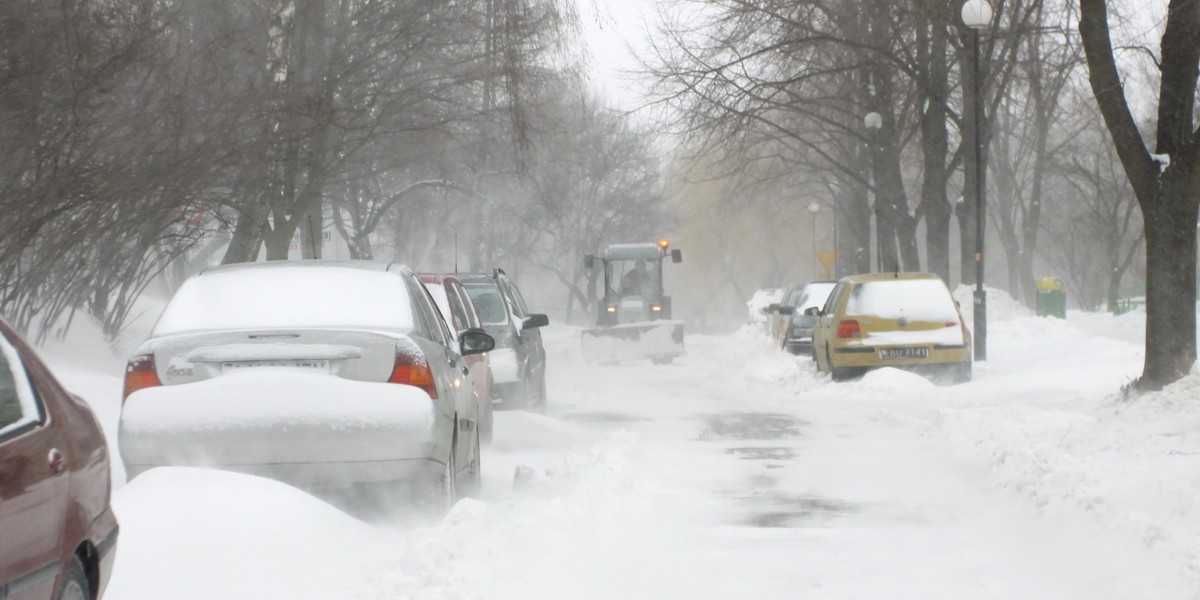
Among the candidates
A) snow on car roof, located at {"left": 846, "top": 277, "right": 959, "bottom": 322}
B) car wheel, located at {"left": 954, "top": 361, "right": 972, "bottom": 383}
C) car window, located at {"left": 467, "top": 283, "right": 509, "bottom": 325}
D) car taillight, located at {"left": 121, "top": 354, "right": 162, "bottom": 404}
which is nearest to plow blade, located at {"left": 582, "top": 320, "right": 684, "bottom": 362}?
snow on car roof, located at {"left": 846, "top": 277, "right": 959, "bottom": 322}

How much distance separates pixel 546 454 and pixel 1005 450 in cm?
399

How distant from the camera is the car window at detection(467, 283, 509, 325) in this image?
17875 millimetres

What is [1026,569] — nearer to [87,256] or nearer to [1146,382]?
[1146,382]

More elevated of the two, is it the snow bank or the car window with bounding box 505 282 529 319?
the car window with bounding box 505 282 529 319

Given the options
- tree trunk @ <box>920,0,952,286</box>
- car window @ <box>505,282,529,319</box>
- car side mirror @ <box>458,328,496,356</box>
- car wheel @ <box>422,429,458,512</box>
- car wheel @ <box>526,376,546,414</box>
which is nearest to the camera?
car wheel @ <box>422,429,458,512</box>

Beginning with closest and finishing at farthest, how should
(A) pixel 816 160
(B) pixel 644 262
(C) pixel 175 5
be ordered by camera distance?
(C) pixel 175 5 → (B) pixel 644 262 → (A) pixel 816 160

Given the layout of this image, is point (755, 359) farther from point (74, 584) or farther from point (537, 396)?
point (74, 584)

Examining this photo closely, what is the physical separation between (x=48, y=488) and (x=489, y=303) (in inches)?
547

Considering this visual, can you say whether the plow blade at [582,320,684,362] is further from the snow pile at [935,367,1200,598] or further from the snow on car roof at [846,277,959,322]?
the snow pile at [935,367,1200,598]

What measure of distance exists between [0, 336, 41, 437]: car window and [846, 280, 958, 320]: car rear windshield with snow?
1710 centimetres

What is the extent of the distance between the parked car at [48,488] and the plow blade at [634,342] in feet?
91.2

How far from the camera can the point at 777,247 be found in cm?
7881

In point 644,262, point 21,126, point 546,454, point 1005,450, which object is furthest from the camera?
point 644,262

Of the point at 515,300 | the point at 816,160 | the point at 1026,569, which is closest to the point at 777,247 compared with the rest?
the point at 816,160
